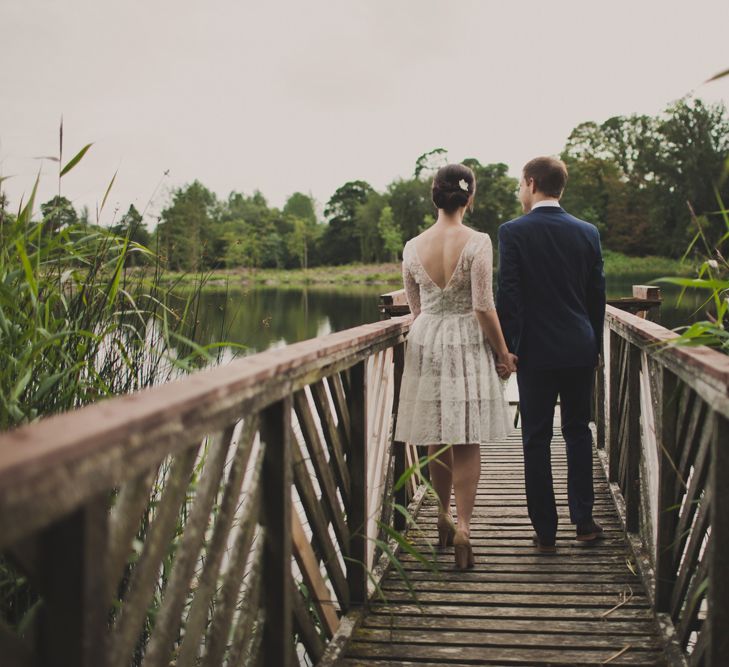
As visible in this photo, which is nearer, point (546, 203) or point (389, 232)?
point (546, 203)

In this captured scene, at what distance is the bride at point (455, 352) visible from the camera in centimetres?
318

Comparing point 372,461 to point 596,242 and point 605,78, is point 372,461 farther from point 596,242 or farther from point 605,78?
point 605,78

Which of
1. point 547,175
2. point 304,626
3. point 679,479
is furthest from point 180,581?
point 547,175

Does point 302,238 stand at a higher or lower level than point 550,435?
higher

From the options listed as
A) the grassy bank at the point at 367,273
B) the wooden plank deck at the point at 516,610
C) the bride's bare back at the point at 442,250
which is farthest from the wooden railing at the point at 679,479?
the grassy bank at the point at 367,273

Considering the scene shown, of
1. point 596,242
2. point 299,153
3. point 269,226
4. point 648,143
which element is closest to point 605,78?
point 648,143

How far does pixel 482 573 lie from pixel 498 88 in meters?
58.9

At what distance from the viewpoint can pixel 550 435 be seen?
338 cm

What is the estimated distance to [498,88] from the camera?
189ft

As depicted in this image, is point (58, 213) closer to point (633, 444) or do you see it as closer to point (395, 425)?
point (395, 425)

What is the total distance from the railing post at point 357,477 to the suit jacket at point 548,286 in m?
0.87

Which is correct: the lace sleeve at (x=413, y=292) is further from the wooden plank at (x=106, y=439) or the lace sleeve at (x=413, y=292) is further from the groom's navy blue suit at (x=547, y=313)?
the wooden plank at (x=106, y=439)

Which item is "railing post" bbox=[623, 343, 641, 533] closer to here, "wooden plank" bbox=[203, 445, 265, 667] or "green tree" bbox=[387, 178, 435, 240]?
"wooden plank" bbox=[203, 445, 265, 667]

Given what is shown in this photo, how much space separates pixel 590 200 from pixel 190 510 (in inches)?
2353
